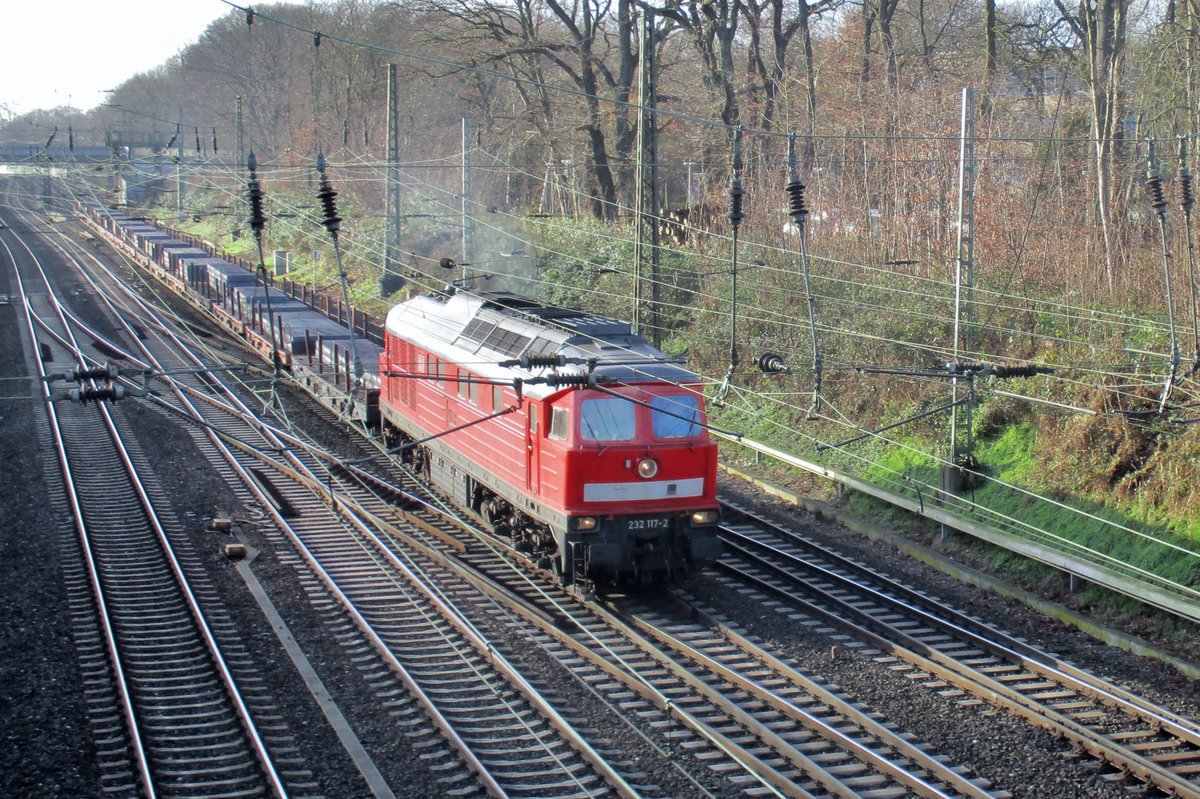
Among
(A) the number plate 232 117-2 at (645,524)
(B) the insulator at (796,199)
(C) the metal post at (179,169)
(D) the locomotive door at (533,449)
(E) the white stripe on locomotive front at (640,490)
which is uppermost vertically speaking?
(C) the metal post at (179,169)

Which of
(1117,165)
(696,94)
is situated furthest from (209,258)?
(1117,165)

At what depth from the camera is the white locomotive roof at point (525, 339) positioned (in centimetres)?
1335

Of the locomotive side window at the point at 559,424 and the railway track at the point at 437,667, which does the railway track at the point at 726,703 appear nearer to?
the railway track at the point at 437,667

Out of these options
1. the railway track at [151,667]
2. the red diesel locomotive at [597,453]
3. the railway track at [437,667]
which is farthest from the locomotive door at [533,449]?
the railway track at [151,667]

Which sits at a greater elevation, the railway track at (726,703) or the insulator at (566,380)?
the insulator at (566,380)

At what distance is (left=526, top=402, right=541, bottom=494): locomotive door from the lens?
43.9ft

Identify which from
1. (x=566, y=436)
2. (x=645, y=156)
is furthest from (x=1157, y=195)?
(x=645, y=156)

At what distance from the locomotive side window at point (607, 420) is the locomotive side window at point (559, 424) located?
19 cm

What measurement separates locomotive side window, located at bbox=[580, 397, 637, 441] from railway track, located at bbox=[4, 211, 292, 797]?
171 inches

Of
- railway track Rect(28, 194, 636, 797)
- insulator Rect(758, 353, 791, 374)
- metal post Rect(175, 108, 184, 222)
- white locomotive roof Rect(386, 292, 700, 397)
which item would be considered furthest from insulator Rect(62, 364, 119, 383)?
metal post Rect(175, 108, 184, 222)

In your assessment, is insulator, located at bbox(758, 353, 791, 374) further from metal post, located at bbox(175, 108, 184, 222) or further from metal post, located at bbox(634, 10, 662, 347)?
metal post, located at bbox(175, 108, 184, 222)

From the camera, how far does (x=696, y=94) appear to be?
126 ft

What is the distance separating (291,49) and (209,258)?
2656 cm

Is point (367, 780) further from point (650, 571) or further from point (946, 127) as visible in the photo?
point (946, 127)
